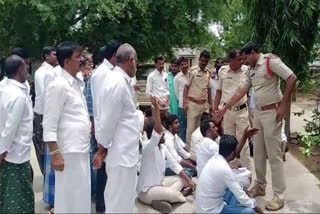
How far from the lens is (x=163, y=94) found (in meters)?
8.76

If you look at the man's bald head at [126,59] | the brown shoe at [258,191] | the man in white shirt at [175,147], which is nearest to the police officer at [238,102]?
the brown shoe at [258,191]

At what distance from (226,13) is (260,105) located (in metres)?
8.76

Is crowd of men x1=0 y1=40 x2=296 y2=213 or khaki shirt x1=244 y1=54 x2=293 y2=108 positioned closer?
crowd of men x1=0 y1=40 x2=296 y2=213

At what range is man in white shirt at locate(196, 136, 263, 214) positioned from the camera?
443 centimetres

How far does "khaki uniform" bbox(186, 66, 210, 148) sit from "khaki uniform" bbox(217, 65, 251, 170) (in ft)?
3.97

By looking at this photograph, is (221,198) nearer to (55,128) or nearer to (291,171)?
(55,128)

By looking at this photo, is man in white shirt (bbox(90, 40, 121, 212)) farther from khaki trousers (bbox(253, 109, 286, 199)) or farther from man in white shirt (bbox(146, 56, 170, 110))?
man in white shirt (bbox(146, 56, 170, 110))

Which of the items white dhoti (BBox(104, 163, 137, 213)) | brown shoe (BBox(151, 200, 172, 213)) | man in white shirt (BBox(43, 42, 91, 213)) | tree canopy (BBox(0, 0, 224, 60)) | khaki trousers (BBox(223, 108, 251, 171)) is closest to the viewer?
man in white shirt (BBox(43, 42, 91, 213))

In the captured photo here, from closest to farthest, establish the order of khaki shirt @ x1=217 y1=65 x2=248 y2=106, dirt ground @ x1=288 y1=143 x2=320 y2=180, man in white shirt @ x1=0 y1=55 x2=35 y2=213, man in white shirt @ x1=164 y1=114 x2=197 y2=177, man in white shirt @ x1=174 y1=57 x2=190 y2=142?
man in white shirt @ x1=0 y1=55 x2=35 y2=213, man in white shirt @ x1=164 y1=114 x2=197 y2=177, khaki shirt @ x1=217 y1=65 x2=248 y2=106, dirt ground @ x1=288 y1=143 x2=320 y2=180, man in white shirt @ x1=174 y1=57 x2=190 y2=142

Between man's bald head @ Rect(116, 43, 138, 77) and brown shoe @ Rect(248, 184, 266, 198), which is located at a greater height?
man's bald head @ Rect(116, 43, 138, 77)

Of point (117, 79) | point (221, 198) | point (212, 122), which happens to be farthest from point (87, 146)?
point (212, 122)

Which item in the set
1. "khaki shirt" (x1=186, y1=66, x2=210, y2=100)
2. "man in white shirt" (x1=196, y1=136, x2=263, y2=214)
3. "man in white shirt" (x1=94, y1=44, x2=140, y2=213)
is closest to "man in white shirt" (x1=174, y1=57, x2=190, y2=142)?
"khaki shirt" (x1=186, y1=66, x2=210, y2=100)

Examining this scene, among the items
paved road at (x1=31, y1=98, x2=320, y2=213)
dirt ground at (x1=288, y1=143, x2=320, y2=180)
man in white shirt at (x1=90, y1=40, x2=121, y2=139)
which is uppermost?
man in white shirt at (x1=90, y1=40, x2=121, y2=139)

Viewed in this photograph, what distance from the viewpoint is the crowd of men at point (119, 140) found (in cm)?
389
